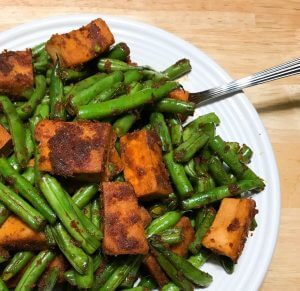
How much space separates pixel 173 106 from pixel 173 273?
3.09 ft

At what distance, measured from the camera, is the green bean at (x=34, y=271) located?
2.53 metres

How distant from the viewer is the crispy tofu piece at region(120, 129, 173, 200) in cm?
264

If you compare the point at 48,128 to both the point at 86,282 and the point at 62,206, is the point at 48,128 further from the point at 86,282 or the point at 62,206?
the point at 86,282

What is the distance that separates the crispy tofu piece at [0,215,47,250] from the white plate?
3.12ft

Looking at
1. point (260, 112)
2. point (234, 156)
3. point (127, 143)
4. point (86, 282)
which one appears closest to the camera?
point (86, 282)

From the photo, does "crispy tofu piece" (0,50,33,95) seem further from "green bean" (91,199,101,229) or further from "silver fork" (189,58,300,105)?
"silver fork" (189,58,300,105)

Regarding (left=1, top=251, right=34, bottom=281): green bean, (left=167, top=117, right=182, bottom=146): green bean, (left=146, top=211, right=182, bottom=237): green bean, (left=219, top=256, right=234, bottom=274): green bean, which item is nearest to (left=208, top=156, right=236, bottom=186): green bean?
(left=167, top=117, right=182, bottom=146): green bean

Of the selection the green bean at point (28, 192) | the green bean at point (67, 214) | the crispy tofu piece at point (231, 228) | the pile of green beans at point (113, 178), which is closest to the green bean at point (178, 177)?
the pile of green beans at point (113, 178)

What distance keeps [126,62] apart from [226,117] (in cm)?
71

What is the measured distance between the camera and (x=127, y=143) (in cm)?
274

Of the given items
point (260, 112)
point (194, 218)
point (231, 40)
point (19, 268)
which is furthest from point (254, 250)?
point (231, 40)

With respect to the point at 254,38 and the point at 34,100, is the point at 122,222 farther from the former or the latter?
the point at 254,38

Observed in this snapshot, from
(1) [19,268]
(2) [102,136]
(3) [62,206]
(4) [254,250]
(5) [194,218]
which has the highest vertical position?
(2) [102,136]

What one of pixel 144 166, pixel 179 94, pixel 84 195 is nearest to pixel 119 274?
pixel 84 195
